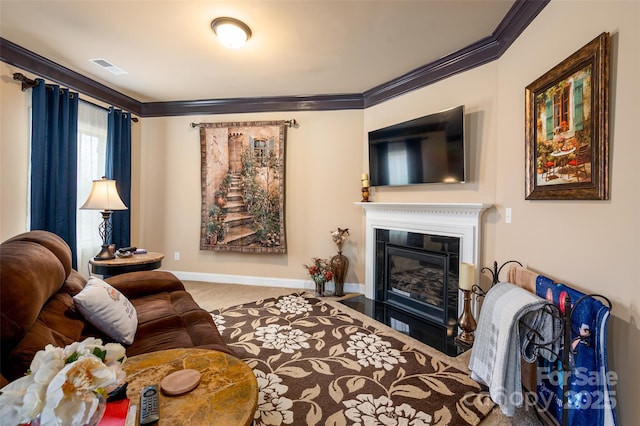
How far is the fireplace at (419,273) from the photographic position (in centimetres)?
290

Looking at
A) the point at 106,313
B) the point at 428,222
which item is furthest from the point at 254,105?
the point at 106,313

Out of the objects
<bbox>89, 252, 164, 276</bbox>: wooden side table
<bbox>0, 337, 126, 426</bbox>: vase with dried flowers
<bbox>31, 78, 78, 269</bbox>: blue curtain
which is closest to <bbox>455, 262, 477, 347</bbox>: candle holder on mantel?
<bbox>0, 337, 126, 426</bbox>: vase with dried flowers

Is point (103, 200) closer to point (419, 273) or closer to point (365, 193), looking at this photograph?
point (365, 193)

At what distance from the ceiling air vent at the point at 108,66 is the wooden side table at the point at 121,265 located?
2.05 metres

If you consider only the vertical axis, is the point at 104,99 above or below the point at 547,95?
above

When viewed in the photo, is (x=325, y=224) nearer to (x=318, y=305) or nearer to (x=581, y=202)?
(x=318, y=305)

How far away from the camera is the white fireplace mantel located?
8.82ft

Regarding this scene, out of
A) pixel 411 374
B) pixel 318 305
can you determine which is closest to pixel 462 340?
pixel 411 374

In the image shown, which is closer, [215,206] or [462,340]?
[462,340]

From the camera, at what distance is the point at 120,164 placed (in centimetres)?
395

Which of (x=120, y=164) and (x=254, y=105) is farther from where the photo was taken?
(x=254, y=105)

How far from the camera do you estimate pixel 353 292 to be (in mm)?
3953

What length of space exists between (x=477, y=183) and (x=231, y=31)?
8.34 feet

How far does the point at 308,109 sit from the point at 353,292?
2594 mm
